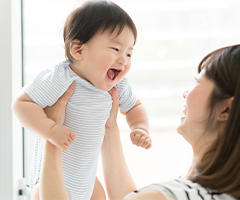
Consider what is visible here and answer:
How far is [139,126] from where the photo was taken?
3.20 ft

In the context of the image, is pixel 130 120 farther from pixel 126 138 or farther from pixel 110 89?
pixel 126 138

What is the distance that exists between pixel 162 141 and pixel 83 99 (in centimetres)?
77

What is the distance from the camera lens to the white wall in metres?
1.16

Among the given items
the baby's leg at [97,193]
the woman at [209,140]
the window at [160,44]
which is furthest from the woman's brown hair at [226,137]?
the window at [160,44]

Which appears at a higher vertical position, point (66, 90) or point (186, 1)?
point (186, 1)

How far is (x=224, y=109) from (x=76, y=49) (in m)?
0.52

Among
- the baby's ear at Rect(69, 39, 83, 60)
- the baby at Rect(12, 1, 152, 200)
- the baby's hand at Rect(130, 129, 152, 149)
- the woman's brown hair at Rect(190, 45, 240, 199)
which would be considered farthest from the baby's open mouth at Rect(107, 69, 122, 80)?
the woman's brown hair at Rect(190, 45, 240, 199)

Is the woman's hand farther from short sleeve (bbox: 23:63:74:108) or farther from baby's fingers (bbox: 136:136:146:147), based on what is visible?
baby's fingers (bbox: 136:136:146:147)

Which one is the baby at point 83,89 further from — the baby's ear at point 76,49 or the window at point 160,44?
the window at point 160,44

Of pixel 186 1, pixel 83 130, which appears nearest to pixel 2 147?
pixel 83 130

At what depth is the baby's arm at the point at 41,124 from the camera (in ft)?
2.56

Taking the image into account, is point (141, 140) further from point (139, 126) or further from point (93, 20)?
point (93, 20)

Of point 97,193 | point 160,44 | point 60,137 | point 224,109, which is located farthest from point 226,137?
point 160,44

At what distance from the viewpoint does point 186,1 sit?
4.61ft
